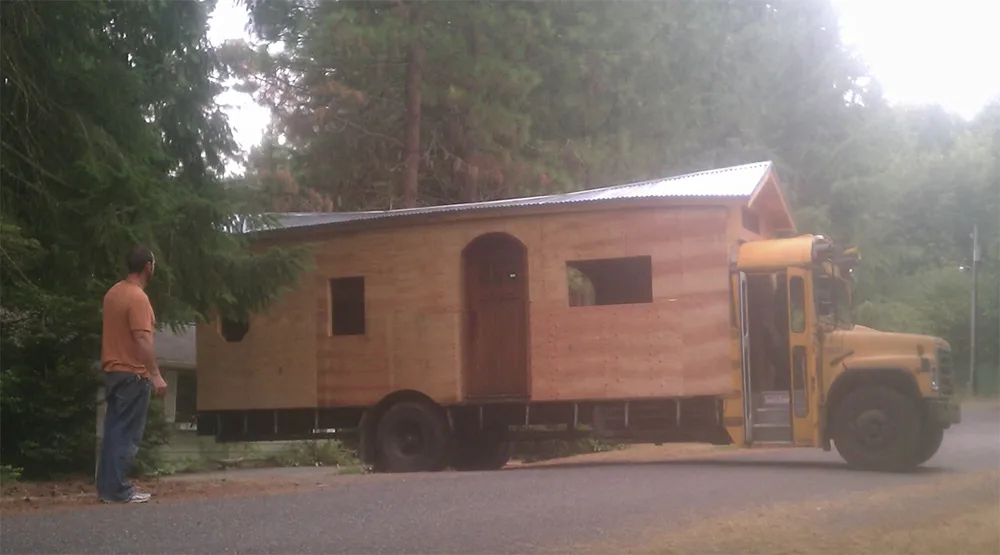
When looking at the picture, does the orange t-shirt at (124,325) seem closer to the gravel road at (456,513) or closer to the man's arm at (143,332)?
the man's arm at (143,332)

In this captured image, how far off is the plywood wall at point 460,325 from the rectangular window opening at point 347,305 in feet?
0.41

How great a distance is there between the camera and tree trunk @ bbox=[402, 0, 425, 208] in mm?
20594

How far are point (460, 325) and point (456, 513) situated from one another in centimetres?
611

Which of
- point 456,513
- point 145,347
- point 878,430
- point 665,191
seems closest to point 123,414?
point 145,347

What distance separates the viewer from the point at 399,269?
14.9 metres

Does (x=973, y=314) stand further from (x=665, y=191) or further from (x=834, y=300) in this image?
(x=665, y=191)

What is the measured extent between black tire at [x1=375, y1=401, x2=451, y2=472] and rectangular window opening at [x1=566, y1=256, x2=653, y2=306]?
7.30 feet

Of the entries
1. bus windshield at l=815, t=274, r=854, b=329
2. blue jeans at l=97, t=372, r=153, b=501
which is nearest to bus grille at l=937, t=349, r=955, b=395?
bus windshield at l=815, t=274, r=854, b=329

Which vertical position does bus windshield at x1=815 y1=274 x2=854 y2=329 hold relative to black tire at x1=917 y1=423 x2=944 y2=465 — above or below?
above

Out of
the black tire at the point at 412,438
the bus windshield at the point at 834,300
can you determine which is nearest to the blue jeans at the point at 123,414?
the black tire at the point at 412,438

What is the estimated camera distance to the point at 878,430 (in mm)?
12484

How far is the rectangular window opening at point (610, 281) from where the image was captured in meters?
13.7

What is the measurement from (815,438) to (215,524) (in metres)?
7.05

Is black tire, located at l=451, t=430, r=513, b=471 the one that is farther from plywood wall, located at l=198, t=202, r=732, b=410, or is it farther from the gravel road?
the gravel road
